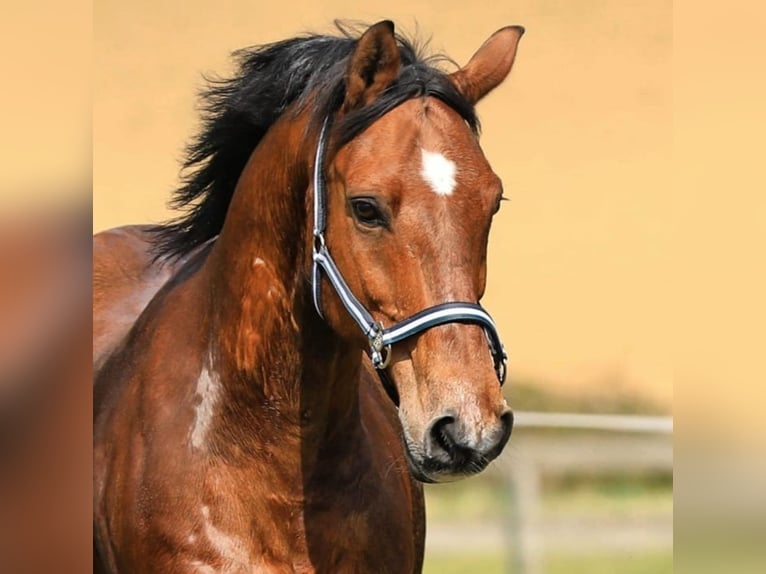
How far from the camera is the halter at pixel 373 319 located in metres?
2.44

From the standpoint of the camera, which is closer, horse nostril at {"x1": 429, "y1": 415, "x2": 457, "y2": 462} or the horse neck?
horse nostril at {"x1": 429, "y1": 415, "x2": 457, "y2": 462}

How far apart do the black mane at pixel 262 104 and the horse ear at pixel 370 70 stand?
34mm

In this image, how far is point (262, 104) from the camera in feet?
10.2

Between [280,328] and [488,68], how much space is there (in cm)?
82

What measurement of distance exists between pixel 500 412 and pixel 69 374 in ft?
3.01

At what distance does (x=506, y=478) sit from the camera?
6449 millimetres

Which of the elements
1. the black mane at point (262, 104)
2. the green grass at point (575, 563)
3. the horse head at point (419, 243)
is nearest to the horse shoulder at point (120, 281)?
the black mane at point (262, 104)

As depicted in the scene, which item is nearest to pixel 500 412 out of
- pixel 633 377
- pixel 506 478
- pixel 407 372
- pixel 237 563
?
pixel 407 372

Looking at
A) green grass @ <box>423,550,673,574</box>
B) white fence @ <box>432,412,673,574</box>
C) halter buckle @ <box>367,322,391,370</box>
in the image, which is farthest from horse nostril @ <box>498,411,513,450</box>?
green grass @ <box>423,550,673,574</box>

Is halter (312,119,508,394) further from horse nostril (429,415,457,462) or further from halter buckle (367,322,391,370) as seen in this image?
horse nostril (429,415,457,462)

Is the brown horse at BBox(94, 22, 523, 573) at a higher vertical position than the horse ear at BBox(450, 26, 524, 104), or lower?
lower

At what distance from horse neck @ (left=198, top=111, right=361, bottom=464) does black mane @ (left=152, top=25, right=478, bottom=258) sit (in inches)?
5.4

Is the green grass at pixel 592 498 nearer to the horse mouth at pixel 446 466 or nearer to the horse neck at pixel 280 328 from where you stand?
the horse neck at pixel 280 328

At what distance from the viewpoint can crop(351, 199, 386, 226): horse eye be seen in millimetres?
2539
